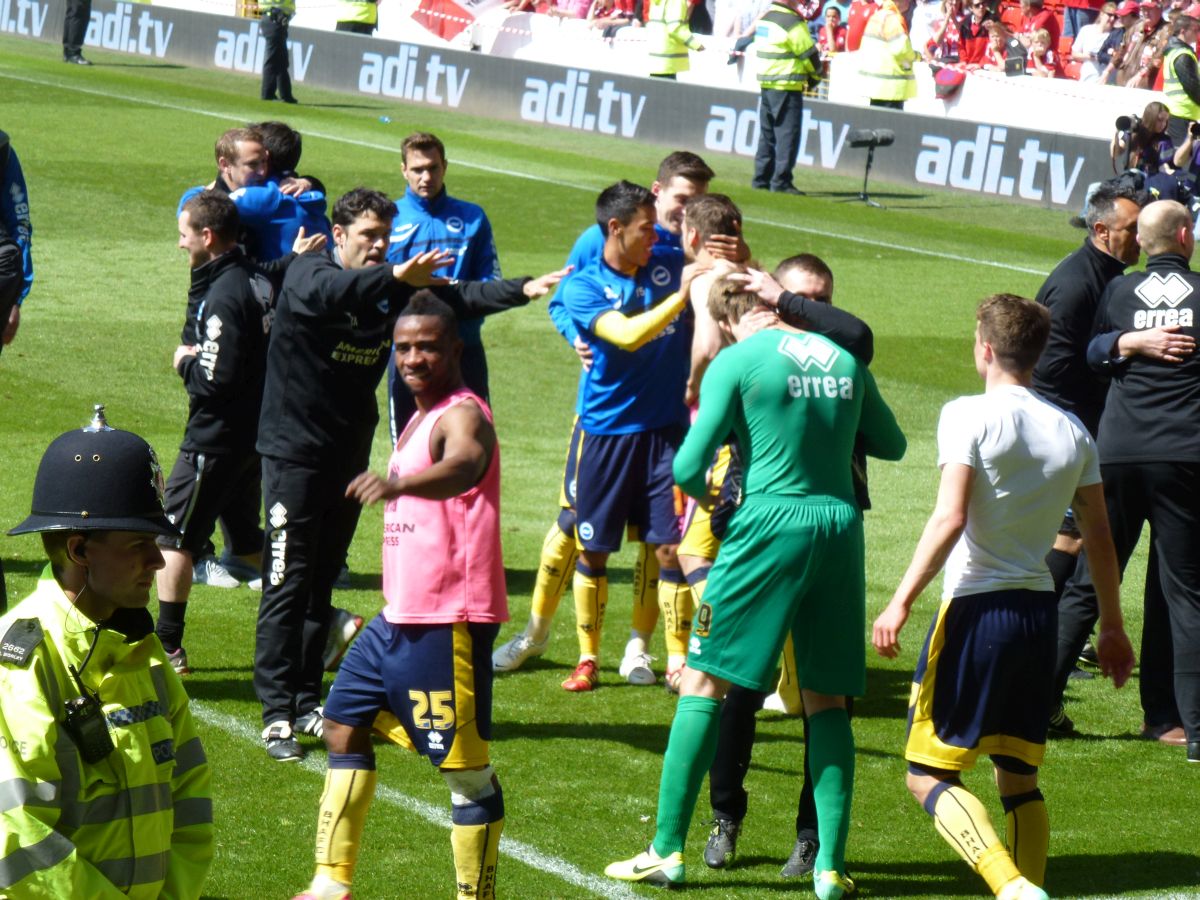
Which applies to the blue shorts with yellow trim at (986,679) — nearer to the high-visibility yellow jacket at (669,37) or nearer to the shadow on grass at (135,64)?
the high-visibility yellow jacket at (669,37)

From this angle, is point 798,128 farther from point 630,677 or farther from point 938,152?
point 630,677

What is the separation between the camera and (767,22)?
2489 cm

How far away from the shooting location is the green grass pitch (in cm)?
644

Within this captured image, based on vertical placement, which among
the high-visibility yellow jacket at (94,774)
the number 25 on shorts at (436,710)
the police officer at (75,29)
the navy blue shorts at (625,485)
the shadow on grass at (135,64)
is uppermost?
the police officer at (75,29)

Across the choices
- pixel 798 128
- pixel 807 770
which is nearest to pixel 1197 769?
pixel 807 770

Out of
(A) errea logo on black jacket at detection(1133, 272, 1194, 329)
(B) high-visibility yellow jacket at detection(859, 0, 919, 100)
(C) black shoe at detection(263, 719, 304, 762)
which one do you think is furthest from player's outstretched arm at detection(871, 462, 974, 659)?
(B) high-visibility yellow jacket at detection(859, 0, 919, 100)

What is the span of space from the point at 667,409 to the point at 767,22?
17690 mm

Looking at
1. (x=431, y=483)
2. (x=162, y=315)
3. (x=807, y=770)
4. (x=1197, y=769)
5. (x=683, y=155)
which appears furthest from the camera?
(x=162, y=315)

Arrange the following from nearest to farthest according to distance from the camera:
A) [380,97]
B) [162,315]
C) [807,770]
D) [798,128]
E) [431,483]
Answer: [431,483] → [807,770] → [162,315] → [798,128] → [380,97]

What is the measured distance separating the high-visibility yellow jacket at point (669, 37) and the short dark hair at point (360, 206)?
23134 millimetres

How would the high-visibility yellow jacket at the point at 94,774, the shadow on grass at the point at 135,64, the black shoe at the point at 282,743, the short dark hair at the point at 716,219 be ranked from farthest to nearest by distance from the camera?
the shadow on grass at the point at 135,64, the short dark hair at the point at 716,219, the black shoe at the point at 282,743, the high-visibility yellow jacket at the point at 94,774

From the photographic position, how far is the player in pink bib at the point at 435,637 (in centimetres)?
549

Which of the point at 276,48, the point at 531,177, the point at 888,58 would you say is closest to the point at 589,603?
the point at 531,177

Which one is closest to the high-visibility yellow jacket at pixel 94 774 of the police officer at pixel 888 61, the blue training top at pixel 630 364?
the blue training top at pixel 630 364
